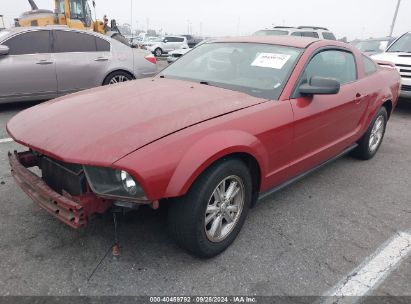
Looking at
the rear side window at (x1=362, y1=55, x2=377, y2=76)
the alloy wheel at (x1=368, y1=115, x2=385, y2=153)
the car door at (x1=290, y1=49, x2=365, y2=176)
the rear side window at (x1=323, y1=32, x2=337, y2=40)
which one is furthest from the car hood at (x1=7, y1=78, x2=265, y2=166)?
the rear side window at (x1=323, y1=32, x2=337, y2=40)

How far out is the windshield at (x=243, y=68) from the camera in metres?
3.06

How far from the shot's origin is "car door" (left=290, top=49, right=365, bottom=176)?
10.1 ft

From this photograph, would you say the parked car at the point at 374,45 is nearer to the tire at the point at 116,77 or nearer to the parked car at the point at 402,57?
the parked car at the point at 402,57

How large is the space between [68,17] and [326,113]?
44.3 feet

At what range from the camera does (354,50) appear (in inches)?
165

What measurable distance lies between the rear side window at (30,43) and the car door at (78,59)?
0.51 feet

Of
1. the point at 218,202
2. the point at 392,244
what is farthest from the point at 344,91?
the point at 218,202

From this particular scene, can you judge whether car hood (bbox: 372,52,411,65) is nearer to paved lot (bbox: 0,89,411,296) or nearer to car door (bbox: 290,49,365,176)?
car door (bbox: 290,49,365,176)

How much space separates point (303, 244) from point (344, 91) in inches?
68.1

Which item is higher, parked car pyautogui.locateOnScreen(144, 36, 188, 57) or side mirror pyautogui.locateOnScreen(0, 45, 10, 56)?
side mirror pyautogui.locateOnScreen(0, 45, 10, 56)

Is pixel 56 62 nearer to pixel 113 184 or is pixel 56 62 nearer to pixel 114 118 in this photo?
pixel 114 118

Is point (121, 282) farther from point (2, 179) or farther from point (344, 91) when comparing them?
point (344, 91)

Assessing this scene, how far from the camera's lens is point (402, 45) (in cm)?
846

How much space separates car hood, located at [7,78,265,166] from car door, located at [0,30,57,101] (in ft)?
12.3
